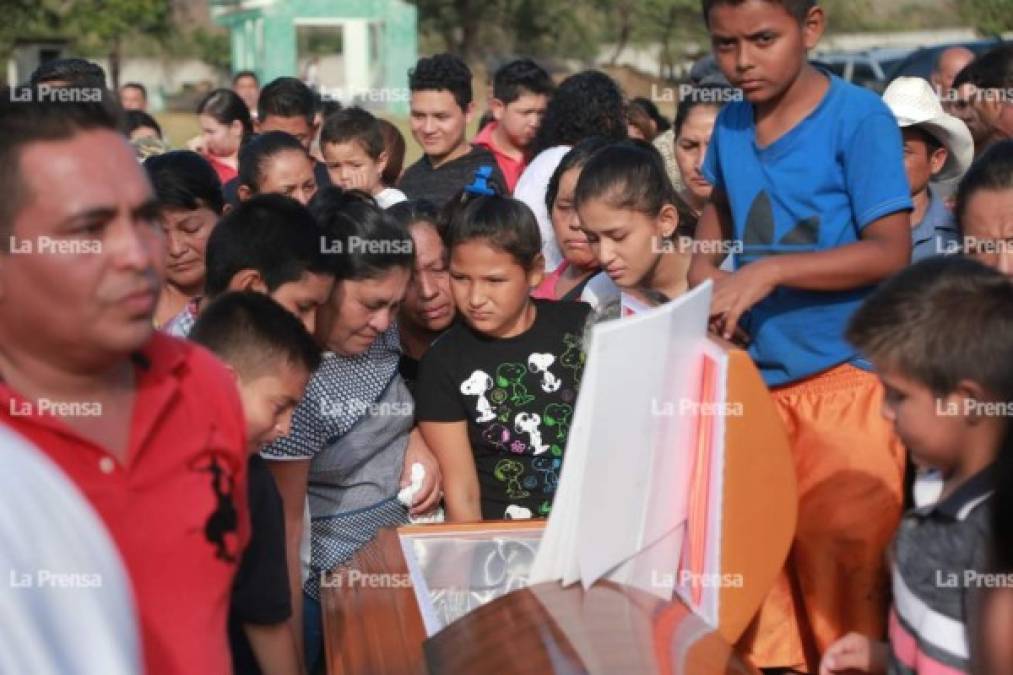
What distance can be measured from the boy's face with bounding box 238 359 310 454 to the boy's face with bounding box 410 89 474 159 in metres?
3.71

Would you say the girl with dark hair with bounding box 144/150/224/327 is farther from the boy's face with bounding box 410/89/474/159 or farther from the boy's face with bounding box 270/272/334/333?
the boy's face with bounding box 410/89/474/159

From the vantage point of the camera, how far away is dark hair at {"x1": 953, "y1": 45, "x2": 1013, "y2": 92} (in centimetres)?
450

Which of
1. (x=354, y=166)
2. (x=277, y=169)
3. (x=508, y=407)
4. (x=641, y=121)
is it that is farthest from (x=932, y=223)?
(x=641, y=121)

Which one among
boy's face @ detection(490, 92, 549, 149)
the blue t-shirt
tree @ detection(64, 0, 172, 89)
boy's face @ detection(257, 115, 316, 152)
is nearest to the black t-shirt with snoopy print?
the blue t-shirt

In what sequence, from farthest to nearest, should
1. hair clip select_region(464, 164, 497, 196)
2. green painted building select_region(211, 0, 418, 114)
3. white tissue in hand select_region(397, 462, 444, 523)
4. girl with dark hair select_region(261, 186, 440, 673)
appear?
green painted building select_region(211, 0, 418, 114) < hair clip select_region(464, 164, 497, 196) < white tissue in hand select_region(397, 462, 444, 523) < girl with dark hair select_region(261, 186, 440, 673)

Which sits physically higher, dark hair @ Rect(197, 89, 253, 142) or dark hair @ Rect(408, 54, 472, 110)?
dark hair @ Rect(408, 54, 472, 110)

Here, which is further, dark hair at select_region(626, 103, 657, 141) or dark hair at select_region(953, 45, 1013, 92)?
dark hair at select_region(626, 103, 657, 141)

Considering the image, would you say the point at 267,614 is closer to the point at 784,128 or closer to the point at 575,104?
the point at 784,128

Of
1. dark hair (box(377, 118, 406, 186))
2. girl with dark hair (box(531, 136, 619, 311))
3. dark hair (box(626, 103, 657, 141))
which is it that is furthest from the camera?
dark hair (box(626, 103, 657, 141))

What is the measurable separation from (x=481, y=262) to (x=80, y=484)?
1949 mm

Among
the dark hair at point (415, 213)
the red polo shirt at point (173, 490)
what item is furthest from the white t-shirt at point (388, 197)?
the red polo shirt at point (173, 490)

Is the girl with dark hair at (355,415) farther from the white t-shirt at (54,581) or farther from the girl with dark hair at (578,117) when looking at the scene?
the girl with dark hair at (578,117)

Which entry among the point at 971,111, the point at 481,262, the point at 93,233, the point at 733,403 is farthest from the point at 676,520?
the point at 971,111

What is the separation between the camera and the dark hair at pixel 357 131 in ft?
17.1
